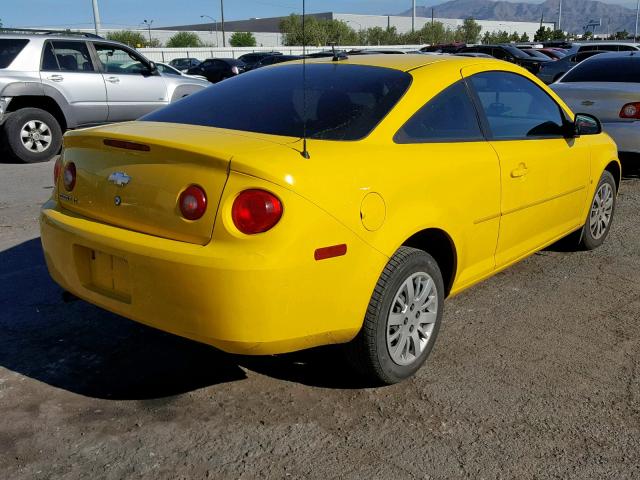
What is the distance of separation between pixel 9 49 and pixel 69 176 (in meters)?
7.26

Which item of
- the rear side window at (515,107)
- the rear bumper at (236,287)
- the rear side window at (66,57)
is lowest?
the rear bumper at (236,287)

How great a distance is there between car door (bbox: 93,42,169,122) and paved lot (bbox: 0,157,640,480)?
21.7ft

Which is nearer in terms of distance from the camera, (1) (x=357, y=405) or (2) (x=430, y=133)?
(1) (x=357, y=405)

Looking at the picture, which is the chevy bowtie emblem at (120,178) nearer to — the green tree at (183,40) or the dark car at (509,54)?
the dark car at (509,54)

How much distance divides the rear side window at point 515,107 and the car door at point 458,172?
0.21 metres

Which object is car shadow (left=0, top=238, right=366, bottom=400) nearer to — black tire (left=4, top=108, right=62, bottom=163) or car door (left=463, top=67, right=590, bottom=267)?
car door (left=463, top=67, right=590, bottom=267)

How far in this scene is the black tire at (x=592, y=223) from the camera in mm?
5145

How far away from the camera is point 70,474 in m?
2.55

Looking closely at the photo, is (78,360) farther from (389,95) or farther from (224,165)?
(389,95)

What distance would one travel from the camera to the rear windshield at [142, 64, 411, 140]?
317 centimetres

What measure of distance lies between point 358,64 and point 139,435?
2.33 m

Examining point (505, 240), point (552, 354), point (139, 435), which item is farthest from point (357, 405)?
point (505, 240)

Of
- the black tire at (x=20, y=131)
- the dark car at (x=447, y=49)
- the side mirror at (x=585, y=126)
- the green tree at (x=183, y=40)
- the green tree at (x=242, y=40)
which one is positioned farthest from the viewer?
the green tree at (x=242, y=40)

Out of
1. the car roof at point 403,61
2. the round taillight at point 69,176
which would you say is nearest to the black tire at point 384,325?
the car roof at point 403,61
